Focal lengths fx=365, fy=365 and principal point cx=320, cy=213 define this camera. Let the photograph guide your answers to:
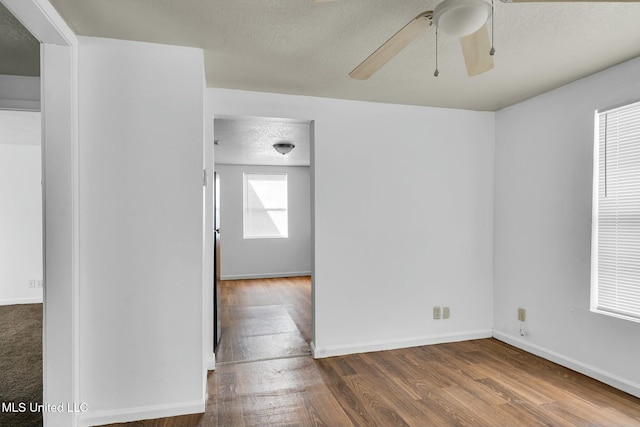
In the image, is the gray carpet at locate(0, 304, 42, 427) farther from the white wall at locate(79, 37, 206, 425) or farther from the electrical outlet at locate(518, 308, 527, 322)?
the electrical outlet at locate(518, 308, 527, 322)

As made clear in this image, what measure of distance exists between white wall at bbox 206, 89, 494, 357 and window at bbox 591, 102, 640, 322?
3.45 ft

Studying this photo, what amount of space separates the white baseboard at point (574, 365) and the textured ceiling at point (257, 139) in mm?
2934

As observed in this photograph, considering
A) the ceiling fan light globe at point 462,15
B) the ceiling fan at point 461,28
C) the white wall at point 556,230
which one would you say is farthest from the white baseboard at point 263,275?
the ceiling fan light globe at point 462,15

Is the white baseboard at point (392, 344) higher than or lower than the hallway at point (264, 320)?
higher

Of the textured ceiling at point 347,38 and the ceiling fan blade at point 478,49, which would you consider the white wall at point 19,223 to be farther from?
the ceiling fan blade at point 478,49

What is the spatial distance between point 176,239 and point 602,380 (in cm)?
324

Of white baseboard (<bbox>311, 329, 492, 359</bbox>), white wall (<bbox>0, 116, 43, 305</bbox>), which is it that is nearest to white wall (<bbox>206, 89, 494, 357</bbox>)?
white baseboard (<bbox>311, 329, 492, 359</bbox>)

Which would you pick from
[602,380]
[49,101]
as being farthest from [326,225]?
[602,380]

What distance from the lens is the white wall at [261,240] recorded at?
23.7ft

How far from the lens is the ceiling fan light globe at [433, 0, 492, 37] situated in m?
1.45

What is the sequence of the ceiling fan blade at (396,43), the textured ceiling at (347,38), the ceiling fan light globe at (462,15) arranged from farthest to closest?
the textured ceiling at (347,38) < the ceiling fan blade at (396,43) < the ceiling fan light globe at (462,15)

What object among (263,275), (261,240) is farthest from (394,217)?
(263,275)

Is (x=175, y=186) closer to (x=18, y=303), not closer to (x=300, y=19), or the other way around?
(x=300, y=19)

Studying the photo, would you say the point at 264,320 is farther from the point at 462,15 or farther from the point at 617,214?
the point at 462,15
